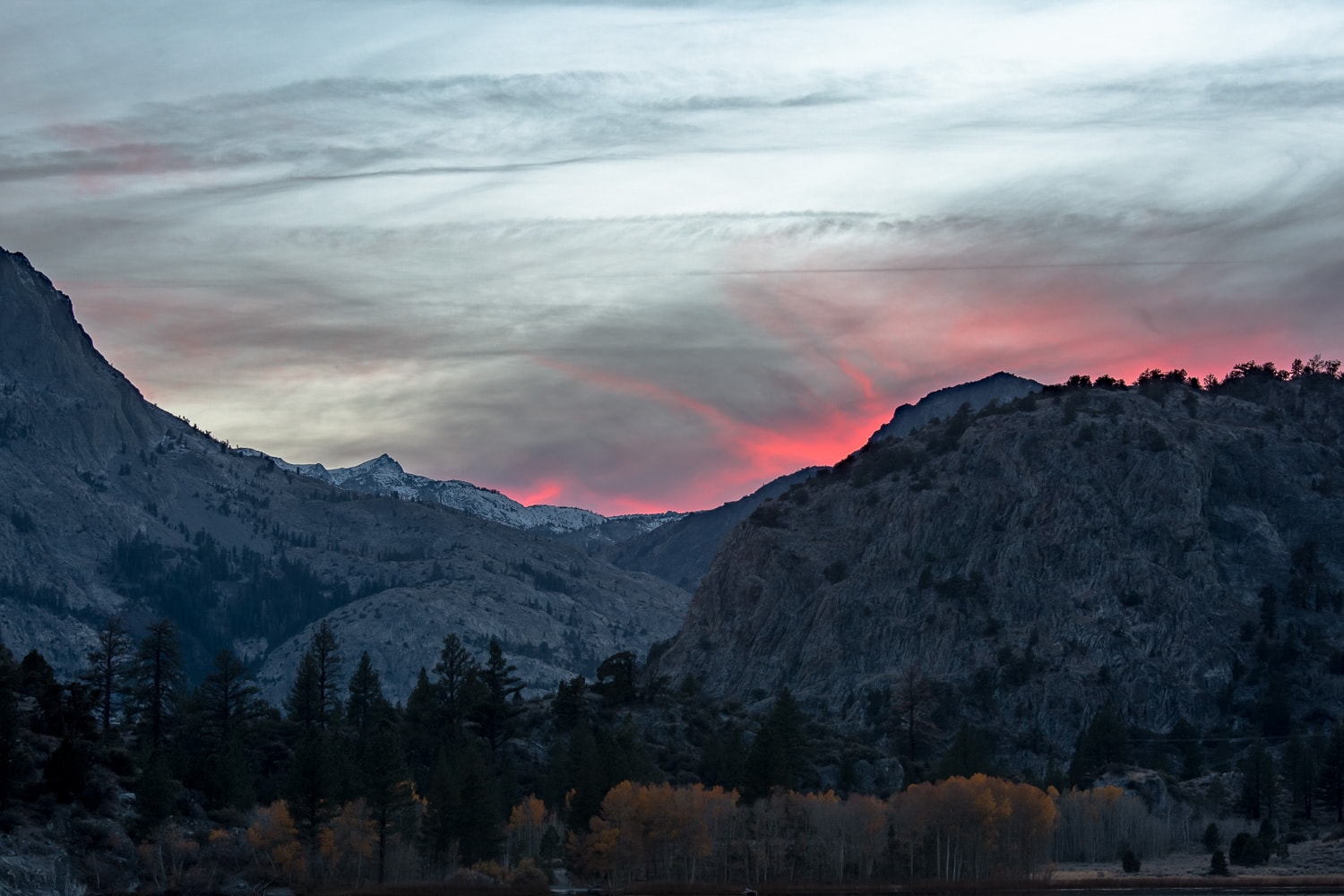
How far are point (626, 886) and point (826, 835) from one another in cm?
2265

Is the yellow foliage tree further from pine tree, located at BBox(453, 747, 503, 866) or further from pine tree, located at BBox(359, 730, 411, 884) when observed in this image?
pine tree, located at BBox(453, 747, 503, 866)

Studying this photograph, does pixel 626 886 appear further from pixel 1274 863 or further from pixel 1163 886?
pixel 1274 863

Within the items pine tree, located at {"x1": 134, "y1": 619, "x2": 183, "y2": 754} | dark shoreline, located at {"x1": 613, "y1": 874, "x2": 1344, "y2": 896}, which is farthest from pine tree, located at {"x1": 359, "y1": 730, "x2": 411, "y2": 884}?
pine tree, located at {"x1": 134, "y1": 619, "x2": 183, "y2": 754}

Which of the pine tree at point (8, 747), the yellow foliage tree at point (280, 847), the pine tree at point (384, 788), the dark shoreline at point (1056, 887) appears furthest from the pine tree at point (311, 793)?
the dark shoreline at point (1056, 887)

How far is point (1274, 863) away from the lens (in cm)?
19988

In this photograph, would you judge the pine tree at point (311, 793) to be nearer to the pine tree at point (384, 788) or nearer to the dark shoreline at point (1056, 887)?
the pine tree at point (384, 788)

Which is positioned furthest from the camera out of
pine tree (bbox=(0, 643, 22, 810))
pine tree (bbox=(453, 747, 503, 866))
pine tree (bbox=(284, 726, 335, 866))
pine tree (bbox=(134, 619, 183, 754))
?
pine tree (bbox=(134, 619, 183, 754))

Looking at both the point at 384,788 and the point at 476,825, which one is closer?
the point at 384,788

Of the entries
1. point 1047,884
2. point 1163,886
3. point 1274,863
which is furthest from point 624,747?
point 1274,863

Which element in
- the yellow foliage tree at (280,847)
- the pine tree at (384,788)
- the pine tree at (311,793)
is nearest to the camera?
the yellow foliage tree at (280,847)

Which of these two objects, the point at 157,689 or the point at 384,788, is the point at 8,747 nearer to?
the point at 384,788

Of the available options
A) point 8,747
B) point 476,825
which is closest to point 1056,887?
point 476,825

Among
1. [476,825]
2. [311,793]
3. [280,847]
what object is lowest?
[280,847]

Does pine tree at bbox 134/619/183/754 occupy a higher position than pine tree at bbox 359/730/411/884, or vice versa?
pine tree at bbox 134/619/183/754
